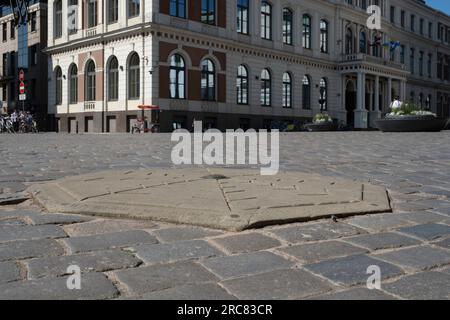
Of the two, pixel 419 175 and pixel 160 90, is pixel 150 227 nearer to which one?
pixel 419 175

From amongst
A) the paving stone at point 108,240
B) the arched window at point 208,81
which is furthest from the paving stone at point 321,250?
the arched window at point 208,81

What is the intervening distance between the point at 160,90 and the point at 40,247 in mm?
28549

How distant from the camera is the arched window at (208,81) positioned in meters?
33.8

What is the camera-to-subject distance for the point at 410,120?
23.1 m

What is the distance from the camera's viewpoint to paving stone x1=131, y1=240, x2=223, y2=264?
2766 millimetres

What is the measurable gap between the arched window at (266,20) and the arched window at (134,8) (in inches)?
422

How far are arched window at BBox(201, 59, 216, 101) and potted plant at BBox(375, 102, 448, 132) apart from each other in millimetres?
12724

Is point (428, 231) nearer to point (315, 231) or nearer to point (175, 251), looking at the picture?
point (315, 231)

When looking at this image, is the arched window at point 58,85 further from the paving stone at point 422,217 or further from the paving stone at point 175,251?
the paving stone at point 175,251

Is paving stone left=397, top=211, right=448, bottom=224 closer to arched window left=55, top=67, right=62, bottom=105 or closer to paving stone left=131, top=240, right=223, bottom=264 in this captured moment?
paving stone left=131, top=240, right=223, bottom=264

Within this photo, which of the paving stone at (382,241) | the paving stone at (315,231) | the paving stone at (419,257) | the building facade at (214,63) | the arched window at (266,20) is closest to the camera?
the paving stone at (419,257)

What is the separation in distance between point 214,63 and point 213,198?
3108cm

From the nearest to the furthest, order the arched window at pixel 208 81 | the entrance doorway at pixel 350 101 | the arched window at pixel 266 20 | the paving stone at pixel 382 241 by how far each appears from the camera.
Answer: the paving stone at pixel 382 241 → the arched window at pixel 208 81 → the arched window at pixel 266 20 → the entrance doorway at pixel 350 101
